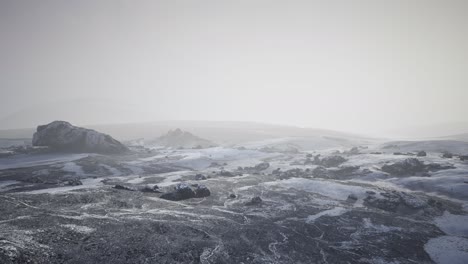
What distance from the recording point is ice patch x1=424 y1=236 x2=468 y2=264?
1962 centimetres

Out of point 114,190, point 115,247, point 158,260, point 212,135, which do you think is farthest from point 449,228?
point 212,135

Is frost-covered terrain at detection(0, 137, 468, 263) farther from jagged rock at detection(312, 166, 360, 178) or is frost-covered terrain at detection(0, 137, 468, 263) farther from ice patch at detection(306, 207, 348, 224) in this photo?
jagged rock at detection(312, 166, 360, 178)

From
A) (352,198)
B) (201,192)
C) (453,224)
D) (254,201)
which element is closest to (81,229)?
(201,192)

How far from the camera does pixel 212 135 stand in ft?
470

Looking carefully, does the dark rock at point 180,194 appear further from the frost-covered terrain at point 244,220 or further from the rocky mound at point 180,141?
the rocky mound at point 180,141

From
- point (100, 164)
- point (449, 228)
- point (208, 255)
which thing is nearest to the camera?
point (208, 255)

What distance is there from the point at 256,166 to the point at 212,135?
289 feet

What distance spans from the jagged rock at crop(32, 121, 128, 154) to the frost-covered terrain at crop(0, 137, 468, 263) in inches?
1042

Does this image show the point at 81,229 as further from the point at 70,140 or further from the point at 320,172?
the point at 70,140

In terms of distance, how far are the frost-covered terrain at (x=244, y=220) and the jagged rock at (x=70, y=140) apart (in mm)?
26471

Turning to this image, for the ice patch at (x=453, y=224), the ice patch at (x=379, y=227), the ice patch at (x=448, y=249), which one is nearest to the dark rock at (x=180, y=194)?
the ice patch at (x=379, y=227)

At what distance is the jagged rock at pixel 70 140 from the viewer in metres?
69.2

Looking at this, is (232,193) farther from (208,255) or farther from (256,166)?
(256,166)

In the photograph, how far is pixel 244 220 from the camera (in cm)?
2458
